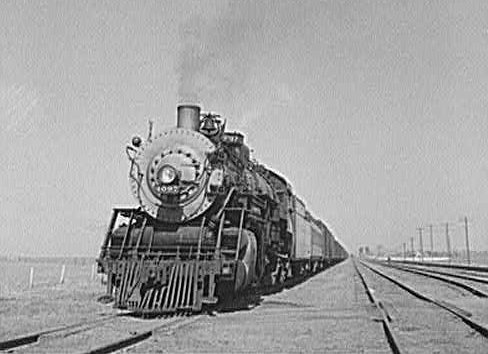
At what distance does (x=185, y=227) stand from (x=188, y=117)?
8.75ft

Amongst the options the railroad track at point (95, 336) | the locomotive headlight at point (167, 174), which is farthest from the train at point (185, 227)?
the railroad track at point (95, 336)

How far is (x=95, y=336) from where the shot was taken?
9367 millimetres

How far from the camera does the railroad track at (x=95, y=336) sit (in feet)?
26.8

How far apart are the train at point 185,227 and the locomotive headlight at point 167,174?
2 centimetres

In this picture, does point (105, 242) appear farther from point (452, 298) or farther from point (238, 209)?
point (452, 298)

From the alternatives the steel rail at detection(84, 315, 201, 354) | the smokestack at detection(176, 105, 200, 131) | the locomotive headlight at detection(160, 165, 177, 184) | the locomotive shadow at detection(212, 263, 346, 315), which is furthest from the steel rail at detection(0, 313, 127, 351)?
the smokestack at detection(176, 105, 200, 131)

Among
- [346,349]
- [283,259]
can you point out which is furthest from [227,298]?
[346,349]

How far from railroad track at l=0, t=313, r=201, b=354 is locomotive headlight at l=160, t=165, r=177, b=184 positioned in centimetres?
308

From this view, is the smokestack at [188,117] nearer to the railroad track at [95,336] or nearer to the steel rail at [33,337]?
the railroad track at [95,336]

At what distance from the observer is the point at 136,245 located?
13.2m

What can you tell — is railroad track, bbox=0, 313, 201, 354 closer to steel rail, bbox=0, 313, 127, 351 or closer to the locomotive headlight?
steel rail, bbox=0, 313, 127, 351

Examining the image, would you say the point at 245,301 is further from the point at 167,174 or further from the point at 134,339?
the point at 134,339

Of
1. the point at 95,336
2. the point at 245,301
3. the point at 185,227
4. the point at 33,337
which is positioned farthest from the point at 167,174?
the point at 33,337

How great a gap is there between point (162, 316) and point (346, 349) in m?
4.79
